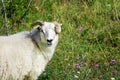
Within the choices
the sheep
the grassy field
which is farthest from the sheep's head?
the grassy field

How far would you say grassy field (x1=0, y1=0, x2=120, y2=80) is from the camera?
791cm

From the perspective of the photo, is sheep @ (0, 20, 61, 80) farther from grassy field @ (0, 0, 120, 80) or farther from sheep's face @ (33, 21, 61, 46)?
grassy field @ (0, 0, 120, 80)

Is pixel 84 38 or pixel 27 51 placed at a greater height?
pixel 27 51

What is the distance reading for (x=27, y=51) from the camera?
7.02m

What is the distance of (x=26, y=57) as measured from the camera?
697 centimetres

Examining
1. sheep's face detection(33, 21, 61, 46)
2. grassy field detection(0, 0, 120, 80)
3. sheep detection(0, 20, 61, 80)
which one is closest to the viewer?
sheep detection(0, 20, 61, 80)

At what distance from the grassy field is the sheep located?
70cm

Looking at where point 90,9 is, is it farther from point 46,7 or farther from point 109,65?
point 109,65

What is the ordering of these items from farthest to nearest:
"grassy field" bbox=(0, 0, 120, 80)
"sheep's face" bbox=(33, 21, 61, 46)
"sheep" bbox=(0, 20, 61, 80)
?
"grassy field" bbox=(0, 0, 120, 80)
"sheep's face" bbox=(33, 21, 61, 46)
"sheep" bbox=(0, 20, 61, 80)

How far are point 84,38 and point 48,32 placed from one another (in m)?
3.01

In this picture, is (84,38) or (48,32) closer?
(48,32)

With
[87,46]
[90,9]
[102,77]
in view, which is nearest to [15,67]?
[102,77]

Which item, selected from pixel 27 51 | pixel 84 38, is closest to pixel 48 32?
pixel 27 51

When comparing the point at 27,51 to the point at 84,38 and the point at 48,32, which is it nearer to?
the point at 48,32
